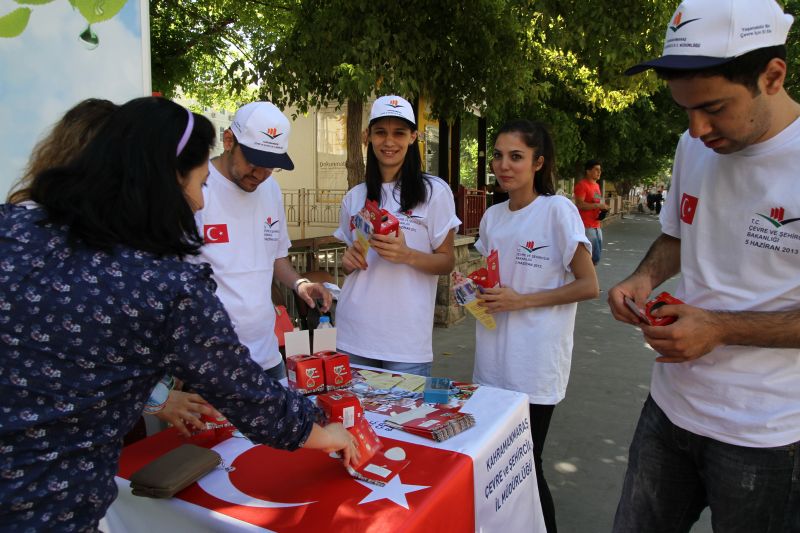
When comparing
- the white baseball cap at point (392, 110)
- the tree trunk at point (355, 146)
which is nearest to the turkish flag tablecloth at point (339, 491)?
the white baseball cap at point (392, 110)

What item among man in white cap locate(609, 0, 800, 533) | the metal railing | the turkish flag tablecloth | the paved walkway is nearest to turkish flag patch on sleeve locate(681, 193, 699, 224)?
man in white cap locate(609, 0, 800, 533)

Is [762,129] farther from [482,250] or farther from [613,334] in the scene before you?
[613,334]

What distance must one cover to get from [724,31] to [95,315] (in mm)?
1556

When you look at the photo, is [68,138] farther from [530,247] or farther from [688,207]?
[530,247]

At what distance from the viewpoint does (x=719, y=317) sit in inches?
58.0

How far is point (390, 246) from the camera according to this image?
8.08 ft

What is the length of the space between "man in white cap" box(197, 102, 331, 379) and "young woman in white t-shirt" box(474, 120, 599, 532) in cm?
99

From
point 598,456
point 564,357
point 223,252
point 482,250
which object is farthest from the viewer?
point 598,456

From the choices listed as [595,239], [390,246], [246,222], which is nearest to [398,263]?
[390,246]

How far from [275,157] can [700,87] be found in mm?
1542

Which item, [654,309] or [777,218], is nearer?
[777,218]

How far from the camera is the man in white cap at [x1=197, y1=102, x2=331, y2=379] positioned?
7.36ft

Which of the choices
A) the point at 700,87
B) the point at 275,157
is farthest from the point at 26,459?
the point at 700,87

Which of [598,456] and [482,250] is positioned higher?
[482,250]
